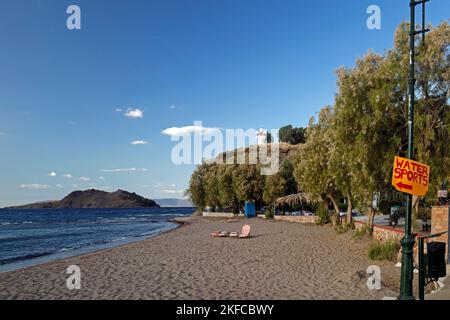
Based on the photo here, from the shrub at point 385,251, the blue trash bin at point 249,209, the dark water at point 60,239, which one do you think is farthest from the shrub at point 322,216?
the blue trash bin at point 249,209

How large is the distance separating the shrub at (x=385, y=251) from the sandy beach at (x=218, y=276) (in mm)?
446

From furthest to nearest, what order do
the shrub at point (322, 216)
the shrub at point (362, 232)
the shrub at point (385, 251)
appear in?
the shrub at point (322, 216)
the shrub at point (362, 232)
the shrub at point (385, 251)

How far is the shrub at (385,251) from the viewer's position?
15156 mm

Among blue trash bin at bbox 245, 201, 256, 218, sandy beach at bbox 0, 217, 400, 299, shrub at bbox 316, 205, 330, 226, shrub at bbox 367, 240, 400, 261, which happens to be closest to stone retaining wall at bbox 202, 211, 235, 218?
blue trash bin at bbox 245, 201, 256, 218

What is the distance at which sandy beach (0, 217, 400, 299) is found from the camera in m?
10.9

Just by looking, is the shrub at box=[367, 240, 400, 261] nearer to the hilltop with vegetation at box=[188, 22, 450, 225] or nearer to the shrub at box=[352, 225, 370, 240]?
the hilltop with vegetation at box=[188, 22, 450, 225]

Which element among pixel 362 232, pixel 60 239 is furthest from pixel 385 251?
pixel 60 239

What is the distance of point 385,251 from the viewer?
15352mm

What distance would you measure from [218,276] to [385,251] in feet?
21.9

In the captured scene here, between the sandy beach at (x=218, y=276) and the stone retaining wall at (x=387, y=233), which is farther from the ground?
the stone retaining wall at (x=387, y=233)

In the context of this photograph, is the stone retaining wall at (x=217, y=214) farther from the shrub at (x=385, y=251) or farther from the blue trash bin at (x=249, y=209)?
the shrub at (x=385, y=251)

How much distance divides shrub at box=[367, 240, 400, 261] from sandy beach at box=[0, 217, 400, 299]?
17.6 inches
